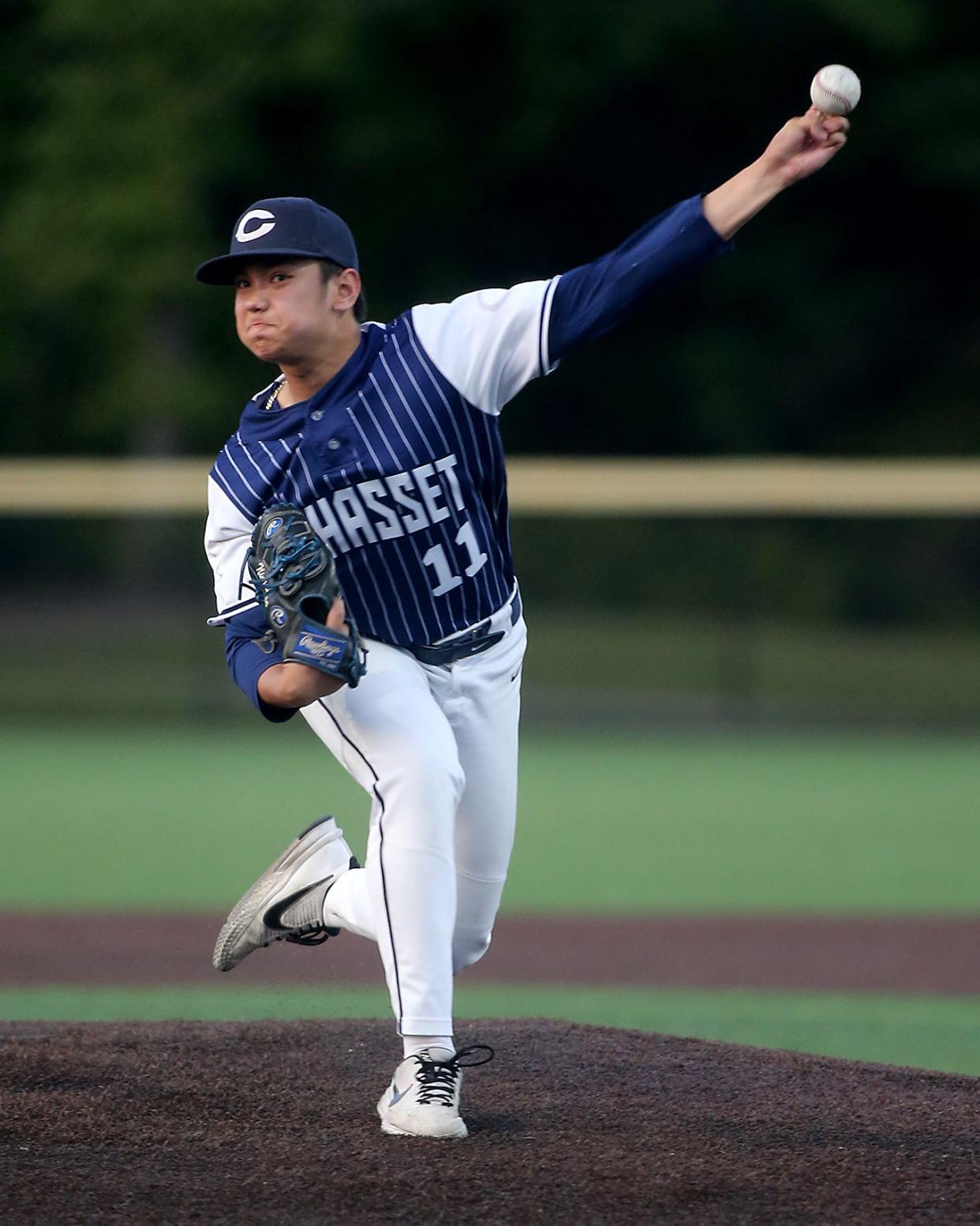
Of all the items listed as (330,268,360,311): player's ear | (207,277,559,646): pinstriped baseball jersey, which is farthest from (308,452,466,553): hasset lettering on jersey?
(330,268,360,311): player's ear

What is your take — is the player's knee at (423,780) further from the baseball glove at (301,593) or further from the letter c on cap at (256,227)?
the letter c on cap at (256,227)

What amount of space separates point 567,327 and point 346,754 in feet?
2.98

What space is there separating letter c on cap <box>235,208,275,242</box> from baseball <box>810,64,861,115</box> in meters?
1.03

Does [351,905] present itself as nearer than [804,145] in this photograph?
No

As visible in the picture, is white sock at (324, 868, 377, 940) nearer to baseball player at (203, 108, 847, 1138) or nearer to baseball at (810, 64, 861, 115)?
baseball player at (203, 108, 847, 1138)

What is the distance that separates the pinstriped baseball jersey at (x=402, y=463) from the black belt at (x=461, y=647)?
2cm

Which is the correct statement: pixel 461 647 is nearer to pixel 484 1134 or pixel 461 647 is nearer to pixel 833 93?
pixel 484 1134

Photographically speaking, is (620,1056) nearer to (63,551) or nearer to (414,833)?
(414,833)

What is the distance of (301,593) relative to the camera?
3.30 metres

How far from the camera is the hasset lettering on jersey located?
348 cm

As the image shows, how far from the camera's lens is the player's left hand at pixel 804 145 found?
3.24 meters

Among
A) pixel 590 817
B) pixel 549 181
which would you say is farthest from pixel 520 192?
pixel 590 817

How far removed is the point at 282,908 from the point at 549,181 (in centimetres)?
1769

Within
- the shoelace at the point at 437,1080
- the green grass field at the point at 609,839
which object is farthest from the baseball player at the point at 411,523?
the green grass field at the point at 609,839
